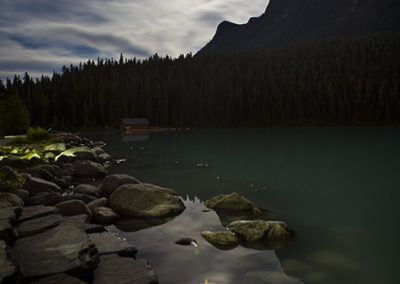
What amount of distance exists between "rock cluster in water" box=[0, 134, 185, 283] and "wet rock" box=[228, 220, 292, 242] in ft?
9.61

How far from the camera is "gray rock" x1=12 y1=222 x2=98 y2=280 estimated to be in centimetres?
541

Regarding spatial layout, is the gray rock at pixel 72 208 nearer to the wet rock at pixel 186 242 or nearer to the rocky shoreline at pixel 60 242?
the rocky shoreline at pixel 60 242

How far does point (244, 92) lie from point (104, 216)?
366ft

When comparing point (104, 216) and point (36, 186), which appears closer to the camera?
point (104, 216)

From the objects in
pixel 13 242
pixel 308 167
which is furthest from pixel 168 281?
pixel 308 167

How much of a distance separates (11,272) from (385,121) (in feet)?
374

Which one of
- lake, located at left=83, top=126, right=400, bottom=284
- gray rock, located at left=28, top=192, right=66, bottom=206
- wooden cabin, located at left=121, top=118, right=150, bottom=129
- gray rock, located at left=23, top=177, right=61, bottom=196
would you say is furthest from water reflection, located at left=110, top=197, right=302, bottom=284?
wooden cabin, located at left=121, top=118, right=150, bottom=129

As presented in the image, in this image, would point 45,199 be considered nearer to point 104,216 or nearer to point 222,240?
point 104,216

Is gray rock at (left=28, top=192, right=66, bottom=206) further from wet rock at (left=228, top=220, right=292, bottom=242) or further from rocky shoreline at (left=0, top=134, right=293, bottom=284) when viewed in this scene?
wet rock at (left=228, top=220, right=292, bottom=242)

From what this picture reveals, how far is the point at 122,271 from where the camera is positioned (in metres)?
6.01

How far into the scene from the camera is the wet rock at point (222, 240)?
8.04m

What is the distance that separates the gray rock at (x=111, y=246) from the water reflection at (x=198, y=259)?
0.43 metres

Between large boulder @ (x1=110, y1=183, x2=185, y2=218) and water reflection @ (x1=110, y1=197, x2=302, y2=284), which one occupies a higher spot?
large boulder @ (x1=110, y1=183, x2=185, y2=218)

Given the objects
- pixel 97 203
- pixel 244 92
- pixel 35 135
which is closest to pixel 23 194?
pixel 97 203
